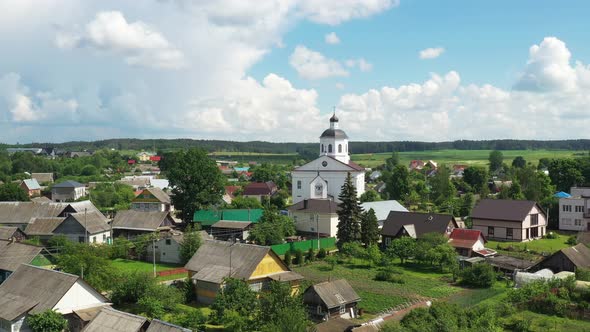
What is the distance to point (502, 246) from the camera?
1770 inches

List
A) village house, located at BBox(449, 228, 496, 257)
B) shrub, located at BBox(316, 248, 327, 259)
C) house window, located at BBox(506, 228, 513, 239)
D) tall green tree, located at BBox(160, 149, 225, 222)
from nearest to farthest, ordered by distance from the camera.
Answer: village house, located at BBox(449, 228, 496, 257) → shrub, located at BBox(316, 248, 327, 259) → house window, located at BBox(506, 228, 513, 239) → tall green tree, located at BBox(160, 149, 225, 222)

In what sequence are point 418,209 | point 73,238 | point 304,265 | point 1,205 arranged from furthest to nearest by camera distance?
1. point 418,209
2. point 1,205
3. point 73,238
4. point 304,265

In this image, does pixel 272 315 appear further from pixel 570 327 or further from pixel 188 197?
pixel 188 197

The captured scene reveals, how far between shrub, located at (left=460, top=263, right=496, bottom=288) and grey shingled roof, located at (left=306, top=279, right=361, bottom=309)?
9.20m

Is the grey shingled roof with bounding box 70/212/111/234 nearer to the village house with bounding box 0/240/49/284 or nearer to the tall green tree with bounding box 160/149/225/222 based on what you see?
the tall green tree with bounding box 160/149/225/222

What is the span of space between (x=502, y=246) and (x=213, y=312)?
92.5 feet

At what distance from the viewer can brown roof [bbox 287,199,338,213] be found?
Answer: 49.4 m

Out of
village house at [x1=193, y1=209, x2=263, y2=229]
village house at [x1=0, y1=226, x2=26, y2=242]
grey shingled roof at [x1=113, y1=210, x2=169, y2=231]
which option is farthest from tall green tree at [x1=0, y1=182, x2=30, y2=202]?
village house at [x1=193, y1=209, x2=263, y2=229]

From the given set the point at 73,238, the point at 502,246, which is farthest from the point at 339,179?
the point at 73,238

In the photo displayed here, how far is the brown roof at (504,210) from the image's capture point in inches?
1887

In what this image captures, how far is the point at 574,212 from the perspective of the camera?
173 feet

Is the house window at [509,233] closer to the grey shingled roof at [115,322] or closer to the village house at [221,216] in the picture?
the village house at [221,216]

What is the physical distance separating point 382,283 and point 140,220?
23122 mm

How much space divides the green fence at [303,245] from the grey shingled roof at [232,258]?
8.04 metres
